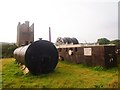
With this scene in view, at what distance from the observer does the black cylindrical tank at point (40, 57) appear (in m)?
13.5

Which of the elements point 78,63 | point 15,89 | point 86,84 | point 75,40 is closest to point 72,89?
point 86,84

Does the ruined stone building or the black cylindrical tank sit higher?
the ruined stone building

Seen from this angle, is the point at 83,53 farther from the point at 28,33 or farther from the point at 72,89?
the point at 28,33

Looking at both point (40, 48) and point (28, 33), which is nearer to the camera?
point (40, 48)

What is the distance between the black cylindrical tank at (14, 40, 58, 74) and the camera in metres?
13.5

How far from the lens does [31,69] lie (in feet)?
44.1

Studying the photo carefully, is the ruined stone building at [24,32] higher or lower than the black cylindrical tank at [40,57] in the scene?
higher

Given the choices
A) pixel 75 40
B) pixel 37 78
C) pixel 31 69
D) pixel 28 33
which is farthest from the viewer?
pixel 28 33

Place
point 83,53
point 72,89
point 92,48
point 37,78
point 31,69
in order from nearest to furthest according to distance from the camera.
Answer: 1. point 72,89
2. point 37,78
3. point 31,69
4. point 92,48
5. point 83,53

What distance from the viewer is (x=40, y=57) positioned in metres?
13.7

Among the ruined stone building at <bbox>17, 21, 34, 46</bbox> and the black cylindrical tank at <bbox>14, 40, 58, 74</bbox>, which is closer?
the black cylindrical tank at <bbox>14, 40, 58, 74</bbox>

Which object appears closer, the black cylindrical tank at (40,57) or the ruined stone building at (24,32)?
the black cylindrical tank at (40,57)

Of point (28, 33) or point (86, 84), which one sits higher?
point (28, 33)

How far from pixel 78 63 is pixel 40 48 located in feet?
19.1
